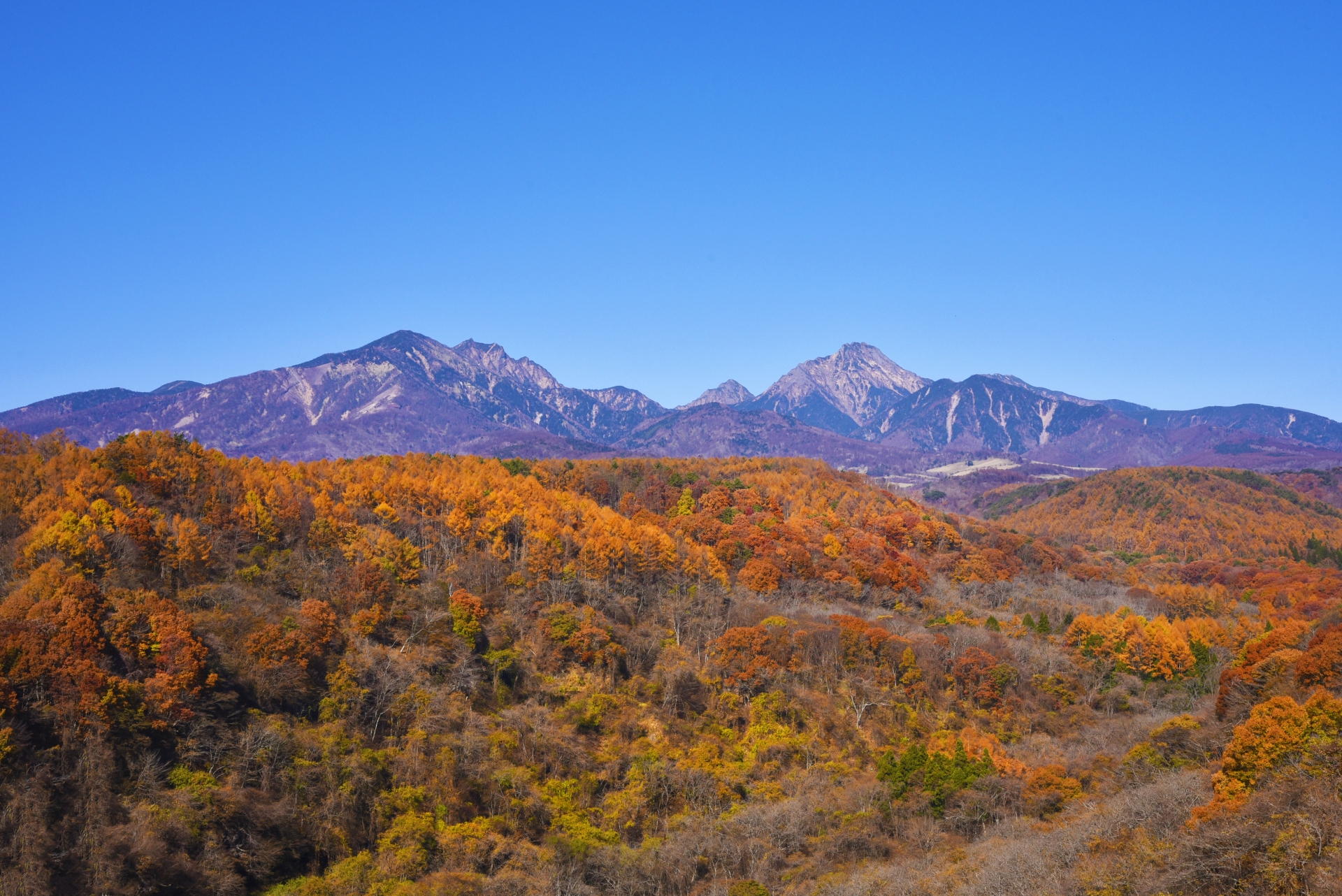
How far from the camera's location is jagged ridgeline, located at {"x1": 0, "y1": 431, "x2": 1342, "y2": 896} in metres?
39.8

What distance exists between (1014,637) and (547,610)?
45.2 metres

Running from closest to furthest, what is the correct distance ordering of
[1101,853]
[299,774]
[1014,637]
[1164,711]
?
[1101,853] < [299,774] < [1164,711] < [1014,637]

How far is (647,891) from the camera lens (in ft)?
145

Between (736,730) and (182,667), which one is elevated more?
(182,667)

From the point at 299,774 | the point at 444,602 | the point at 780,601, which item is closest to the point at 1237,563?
the point at 780,601

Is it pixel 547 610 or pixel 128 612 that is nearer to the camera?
pixel 128 612

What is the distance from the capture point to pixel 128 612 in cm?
4981

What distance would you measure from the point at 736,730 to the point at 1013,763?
18.9 m

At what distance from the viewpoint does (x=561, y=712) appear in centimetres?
6091

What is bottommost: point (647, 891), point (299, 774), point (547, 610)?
point (647, 891)

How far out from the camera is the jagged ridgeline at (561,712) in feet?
131

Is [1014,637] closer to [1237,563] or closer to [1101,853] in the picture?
[1101,853]

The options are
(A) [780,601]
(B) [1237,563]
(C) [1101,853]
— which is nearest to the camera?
(C) [1101,853]

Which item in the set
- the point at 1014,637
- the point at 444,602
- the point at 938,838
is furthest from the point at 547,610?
the point at 1014,637
